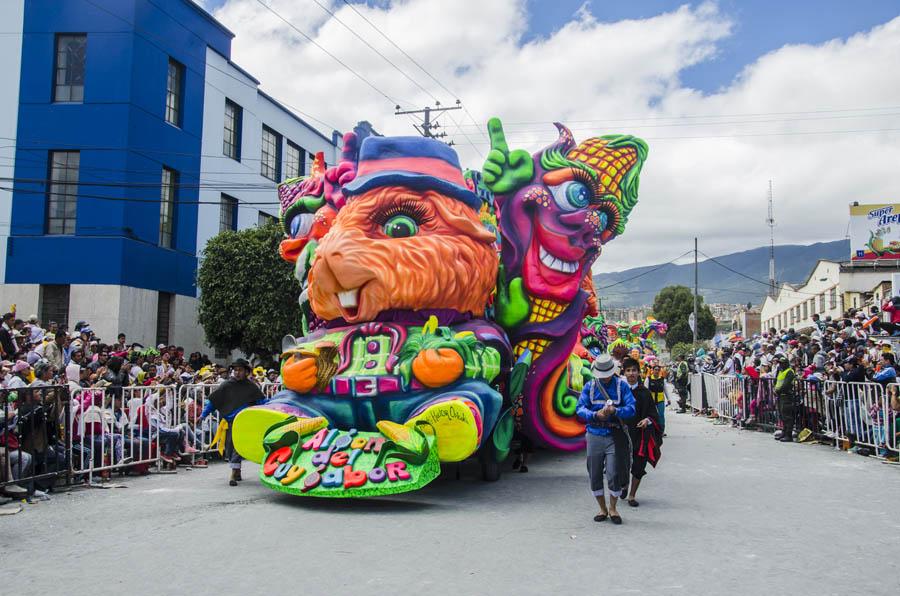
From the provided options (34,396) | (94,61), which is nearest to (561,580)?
(34,396)

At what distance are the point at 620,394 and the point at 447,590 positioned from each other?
3006mm

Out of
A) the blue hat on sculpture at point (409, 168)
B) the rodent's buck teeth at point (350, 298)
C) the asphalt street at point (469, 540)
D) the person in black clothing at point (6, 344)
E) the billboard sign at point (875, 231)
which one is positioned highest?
the billboard sign at point (875, 231)

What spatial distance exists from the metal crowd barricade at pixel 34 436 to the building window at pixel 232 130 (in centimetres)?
1742

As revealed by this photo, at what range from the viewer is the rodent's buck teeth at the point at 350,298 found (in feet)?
27.7

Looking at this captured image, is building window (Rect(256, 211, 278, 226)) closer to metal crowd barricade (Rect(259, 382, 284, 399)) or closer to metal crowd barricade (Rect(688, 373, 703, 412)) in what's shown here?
metal crowd barricade (Rect(259, 382, 284, 399))

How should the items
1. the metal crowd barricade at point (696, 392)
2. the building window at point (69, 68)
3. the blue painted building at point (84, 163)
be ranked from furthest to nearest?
1. the metal crowd barricade at point (696, 392)
2. the building window at point (69, 68)
3. the blue painted building at point (84, 163)

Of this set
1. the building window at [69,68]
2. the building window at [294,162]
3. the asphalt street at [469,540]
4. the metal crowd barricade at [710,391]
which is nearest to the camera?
the asphalt street at [469,540]

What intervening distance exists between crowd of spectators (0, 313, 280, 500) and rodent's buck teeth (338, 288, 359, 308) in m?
3.24

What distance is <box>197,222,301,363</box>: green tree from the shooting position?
20.4 meters

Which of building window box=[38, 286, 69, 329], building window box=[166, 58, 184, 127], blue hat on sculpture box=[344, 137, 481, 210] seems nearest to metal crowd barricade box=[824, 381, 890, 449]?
blue hat on sculpture box=[344, 137, 481, 210]

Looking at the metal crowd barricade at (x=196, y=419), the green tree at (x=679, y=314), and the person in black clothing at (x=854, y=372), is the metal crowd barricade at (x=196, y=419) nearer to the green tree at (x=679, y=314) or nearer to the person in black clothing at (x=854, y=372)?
the person in black clothing at (x=854, y=372)

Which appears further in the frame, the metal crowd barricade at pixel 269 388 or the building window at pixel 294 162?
the building window at pixel 294 162

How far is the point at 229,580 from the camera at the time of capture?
482cm

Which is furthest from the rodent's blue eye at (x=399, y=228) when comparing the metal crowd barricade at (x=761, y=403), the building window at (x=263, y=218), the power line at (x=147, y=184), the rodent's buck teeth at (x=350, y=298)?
the building window at (x=263, y=218)
